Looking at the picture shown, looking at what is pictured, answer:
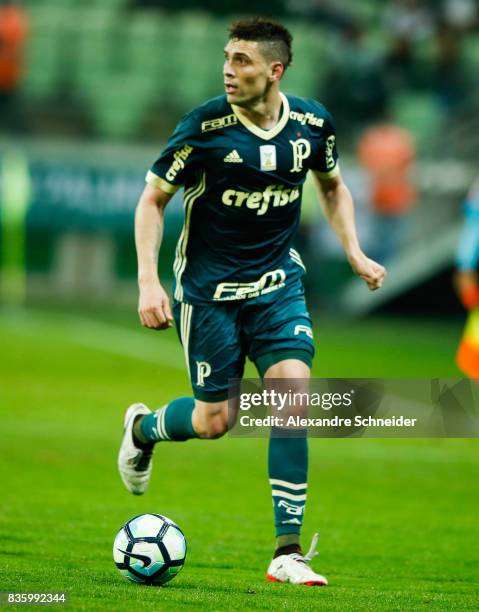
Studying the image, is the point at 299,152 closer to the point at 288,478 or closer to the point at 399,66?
the point at 288,478

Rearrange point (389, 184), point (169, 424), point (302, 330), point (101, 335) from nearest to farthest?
point (302, 330), point (169, 424), point (101, 335), point (389, 184)

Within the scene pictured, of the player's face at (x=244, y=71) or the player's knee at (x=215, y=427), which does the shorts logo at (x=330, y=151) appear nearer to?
the player's face at (x=244, y=71)

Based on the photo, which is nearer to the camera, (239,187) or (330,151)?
(239,187)

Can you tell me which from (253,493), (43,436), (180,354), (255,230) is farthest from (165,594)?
(180,354)

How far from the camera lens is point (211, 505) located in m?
8.49

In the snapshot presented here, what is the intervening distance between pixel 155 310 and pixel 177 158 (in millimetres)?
784

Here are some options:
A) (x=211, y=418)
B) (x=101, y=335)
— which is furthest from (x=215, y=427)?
(x=101, y=335)

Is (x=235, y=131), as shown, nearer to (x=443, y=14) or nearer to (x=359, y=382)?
(x=359, y=382)

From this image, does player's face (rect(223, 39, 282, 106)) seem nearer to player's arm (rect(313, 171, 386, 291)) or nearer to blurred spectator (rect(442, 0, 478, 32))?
player's arm (rect(313, 171, 386, 291))

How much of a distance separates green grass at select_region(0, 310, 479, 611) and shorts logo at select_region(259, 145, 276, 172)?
185 cm

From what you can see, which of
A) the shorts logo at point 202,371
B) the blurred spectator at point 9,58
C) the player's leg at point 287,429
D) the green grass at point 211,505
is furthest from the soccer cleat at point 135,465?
the blurred spectator at point 9,58

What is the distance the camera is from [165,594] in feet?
18.5

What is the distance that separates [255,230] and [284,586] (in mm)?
1708

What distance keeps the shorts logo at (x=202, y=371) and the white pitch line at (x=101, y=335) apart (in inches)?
359
